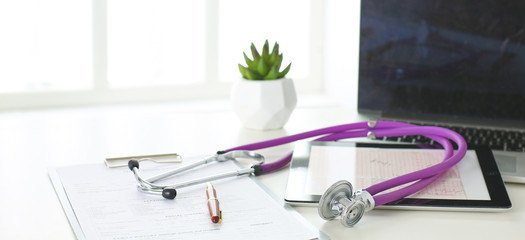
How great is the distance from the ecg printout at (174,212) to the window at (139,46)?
1519mm

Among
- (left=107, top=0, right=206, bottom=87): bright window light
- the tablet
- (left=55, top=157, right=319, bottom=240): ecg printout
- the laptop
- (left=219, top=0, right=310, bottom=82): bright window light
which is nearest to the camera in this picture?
(left=55, top=157, right=319, bottom=240): ecg printout

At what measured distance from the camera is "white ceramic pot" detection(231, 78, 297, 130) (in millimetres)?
1259

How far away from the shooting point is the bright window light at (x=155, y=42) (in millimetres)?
2465

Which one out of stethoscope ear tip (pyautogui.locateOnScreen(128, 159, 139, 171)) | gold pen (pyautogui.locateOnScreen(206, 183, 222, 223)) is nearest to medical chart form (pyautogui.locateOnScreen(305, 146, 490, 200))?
gold pen (pyautogui.locateOnScreen(206, 183, 222, 223))

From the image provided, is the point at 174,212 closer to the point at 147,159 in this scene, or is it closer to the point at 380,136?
the point at 147,159

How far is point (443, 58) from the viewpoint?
1295 millimetres

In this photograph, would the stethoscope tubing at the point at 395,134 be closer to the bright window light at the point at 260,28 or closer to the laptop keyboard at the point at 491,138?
the laptop keyboard at the point at 491,138

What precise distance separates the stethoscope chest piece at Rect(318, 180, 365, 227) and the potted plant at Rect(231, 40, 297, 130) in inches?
19.9

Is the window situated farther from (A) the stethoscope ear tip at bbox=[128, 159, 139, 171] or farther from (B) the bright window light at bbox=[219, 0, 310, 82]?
(A) the stethoscope ear tip at bbox=[128, 159, 139, 171]

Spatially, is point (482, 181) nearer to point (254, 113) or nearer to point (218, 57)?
point (254, 113)

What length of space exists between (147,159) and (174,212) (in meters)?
0.22

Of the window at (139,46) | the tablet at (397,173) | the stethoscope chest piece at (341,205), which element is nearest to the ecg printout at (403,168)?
the tablet at (397,173)

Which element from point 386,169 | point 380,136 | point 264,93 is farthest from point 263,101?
point 386,169

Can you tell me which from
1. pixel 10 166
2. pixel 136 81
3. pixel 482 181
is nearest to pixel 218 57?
pixel 136 81
